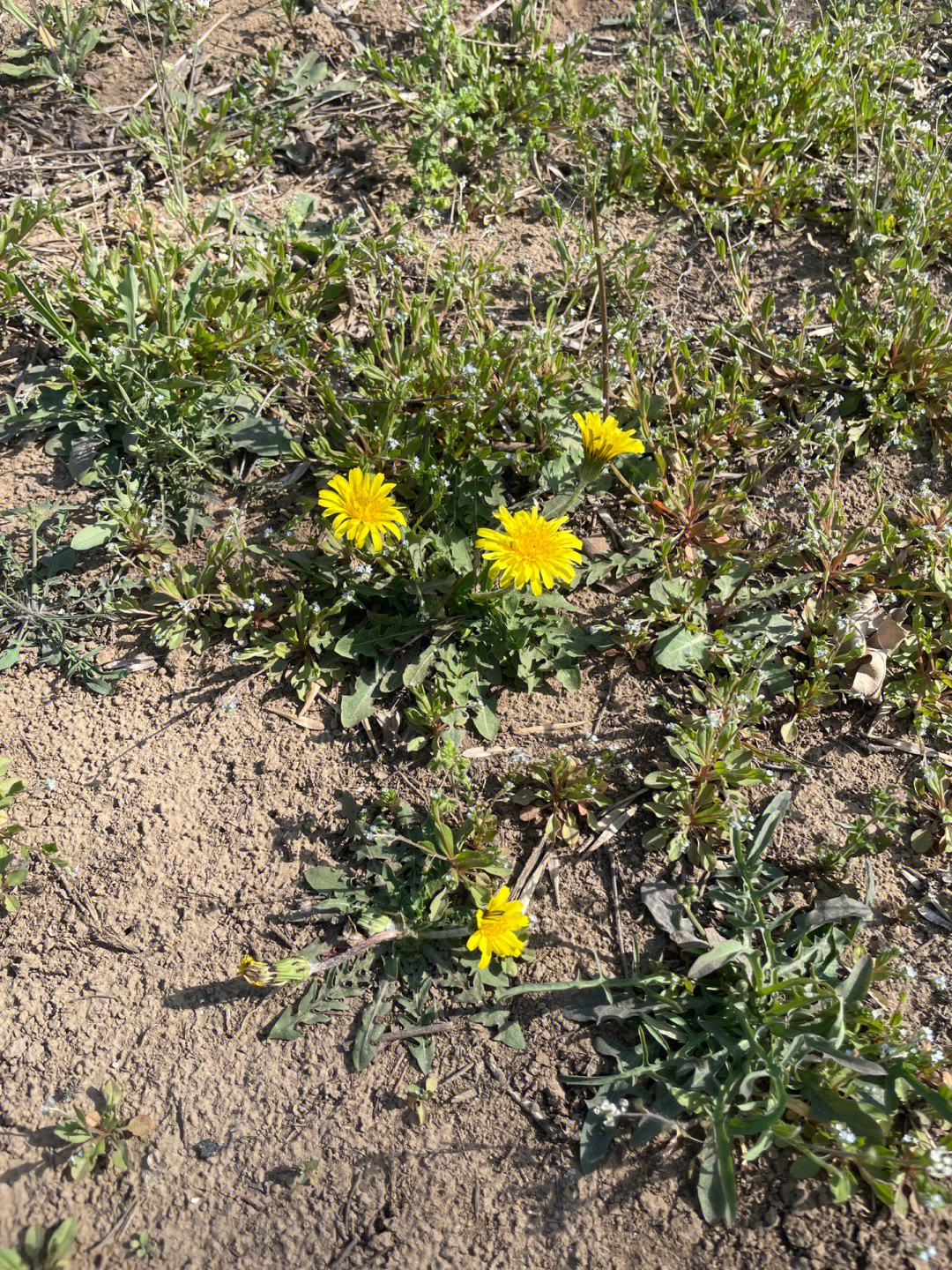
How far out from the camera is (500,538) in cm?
241

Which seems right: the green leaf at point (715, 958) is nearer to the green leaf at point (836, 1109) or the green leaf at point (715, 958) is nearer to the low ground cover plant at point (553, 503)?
the low ground cover plant at point (553, 503)

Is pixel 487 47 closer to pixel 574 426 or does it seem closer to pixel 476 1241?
pixel 574 426

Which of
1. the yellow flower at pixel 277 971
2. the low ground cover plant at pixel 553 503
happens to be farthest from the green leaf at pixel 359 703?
the yellow flower at pixel 277 971

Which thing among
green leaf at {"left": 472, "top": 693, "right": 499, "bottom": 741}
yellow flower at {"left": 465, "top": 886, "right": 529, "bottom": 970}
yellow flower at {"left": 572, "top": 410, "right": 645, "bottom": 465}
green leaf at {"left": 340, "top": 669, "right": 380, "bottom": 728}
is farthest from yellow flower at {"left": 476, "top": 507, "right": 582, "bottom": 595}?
yellow flower at {"left": 465, "top": 886, "right": 529, "bottom": 970}

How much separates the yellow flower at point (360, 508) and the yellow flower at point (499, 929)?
40.7 inches

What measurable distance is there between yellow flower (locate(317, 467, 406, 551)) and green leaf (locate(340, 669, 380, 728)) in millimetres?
442

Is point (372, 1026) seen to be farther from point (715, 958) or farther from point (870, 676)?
point (870, 676)

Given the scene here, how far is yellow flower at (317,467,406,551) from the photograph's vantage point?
2.47 metres

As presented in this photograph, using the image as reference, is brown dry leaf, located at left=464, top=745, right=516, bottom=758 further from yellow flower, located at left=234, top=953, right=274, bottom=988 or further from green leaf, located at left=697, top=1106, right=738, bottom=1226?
green leaf, located at left=697, top=1106, right=738, bottom=1226

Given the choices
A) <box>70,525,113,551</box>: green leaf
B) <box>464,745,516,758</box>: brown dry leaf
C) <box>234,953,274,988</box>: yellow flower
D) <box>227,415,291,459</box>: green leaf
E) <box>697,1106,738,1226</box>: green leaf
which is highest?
<box>227,415,291,459</box>: green leaf

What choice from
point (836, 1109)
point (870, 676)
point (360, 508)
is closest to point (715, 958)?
point (836, 1109)

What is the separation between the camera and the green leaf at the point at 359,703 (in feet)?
8.68

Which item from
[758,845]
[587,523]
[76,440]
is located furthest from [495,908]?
[76,440]

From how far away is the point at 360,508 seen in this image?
2.49m
